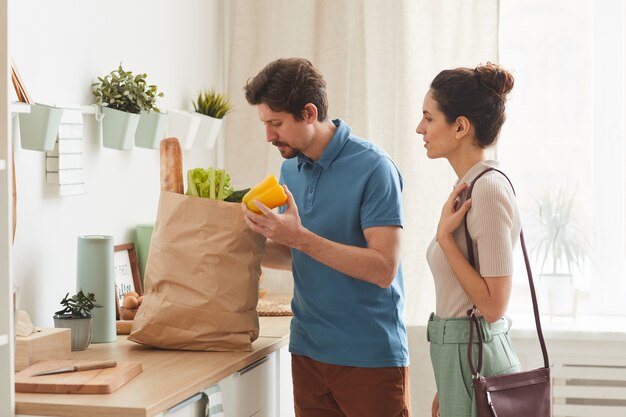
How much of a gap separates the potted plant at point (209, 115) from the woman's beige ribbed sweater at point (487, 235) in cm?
147

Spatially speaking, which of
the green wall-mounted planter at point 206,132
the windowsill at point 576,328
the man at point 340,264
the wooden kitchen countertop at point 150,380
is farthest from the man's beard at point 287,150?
the windowsill at point 576,328

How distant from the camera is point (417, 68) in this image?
138 inches

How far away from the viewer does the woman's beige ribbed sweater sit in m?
1.82

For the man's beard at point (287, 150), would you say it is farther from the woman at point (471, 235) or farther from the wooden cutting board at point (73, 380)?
the wooden cutting board at point (73, 380)

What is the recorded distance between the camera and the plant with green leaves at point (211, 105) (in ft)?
10.6

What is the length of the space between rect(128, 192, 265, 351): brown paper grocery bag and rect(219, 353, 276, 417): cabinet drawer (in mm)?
97

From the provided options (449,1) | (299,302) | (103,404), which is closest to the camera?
(103,404)

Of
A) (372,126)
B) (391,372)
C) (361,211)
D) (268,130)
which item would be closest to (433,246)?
(361,211)

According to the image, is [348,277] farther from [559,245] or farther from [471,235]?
[559,245]

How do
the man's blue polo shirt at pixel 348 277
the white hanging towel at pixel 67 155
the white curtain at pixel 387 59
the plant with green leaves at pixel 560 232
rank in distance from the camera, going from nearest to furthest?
the man's blue polo shirt at pixel 348 277, the white hanging towel at pixel 67 155, the white curtain at pixel 387 59, the plant with green leaves at pixel 560 232

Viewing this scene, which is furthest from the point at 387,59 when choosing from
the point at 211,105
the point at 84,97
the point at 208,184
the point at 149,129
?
the point at 208,184

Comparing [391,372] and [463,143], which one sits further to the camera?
[391,372]

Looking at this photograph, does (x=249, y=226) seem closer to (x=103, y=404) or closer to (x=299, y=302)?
(x=299, y=302)

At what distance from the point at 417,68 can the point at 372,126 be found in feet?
0.94
